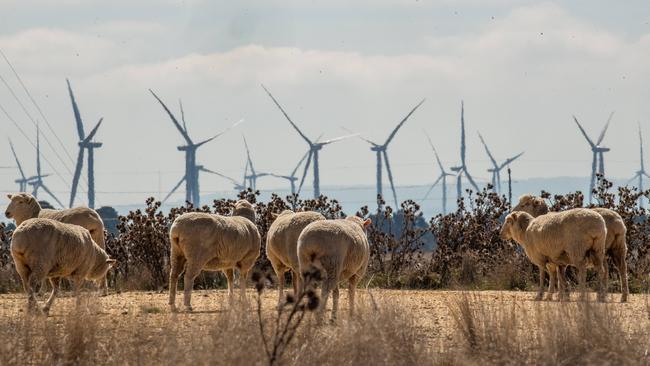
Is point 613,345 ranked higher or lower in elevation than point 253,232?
lower

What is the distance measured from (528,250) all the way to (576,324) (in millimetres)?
7736

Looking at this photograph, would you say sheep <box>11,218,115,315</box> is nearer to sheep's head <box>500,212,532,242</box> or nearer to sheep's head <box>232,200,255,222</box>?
sheep's head <box>232,200,255,222</box>

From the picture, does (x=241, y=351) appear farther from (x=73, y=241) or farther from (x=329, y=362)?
(x=73, y=241)

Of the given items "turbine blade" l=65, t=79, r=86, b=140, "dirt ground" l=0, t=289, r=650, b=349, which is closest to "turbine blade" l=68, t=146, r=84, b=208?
"turbine blade" l=65, t=79, r=86, b=140

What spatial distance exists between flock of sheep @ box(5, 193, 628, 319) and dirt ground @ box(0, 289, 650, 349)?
1.07ft

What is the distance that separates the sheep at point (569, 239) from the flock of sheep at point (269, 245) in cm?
2

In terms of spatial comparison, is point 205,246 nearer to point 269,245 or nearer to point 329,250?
point 269,245

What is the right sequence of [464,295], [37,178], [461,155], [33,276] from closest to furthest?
[464,295], [33,276], [461,155], [37,178]

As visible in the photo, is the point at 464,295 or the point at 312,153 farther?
the point at 312,153

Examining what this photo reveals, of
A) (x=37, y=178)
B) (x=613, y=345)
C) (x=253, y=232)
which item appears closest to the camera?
(x=613, y=345)

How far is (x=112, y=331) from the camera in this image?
41.2 feet

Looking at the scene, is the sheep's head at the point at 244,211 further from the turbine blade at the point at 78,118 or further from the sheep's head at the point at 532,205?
the turbine blade at the point at 78,118

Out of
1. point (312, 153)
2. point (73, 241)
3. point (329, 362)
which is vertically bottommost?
point (329, 362)

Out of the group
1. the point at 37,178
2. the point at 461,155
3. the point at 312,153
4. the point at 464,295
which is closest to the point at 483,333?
the point at 464,295
